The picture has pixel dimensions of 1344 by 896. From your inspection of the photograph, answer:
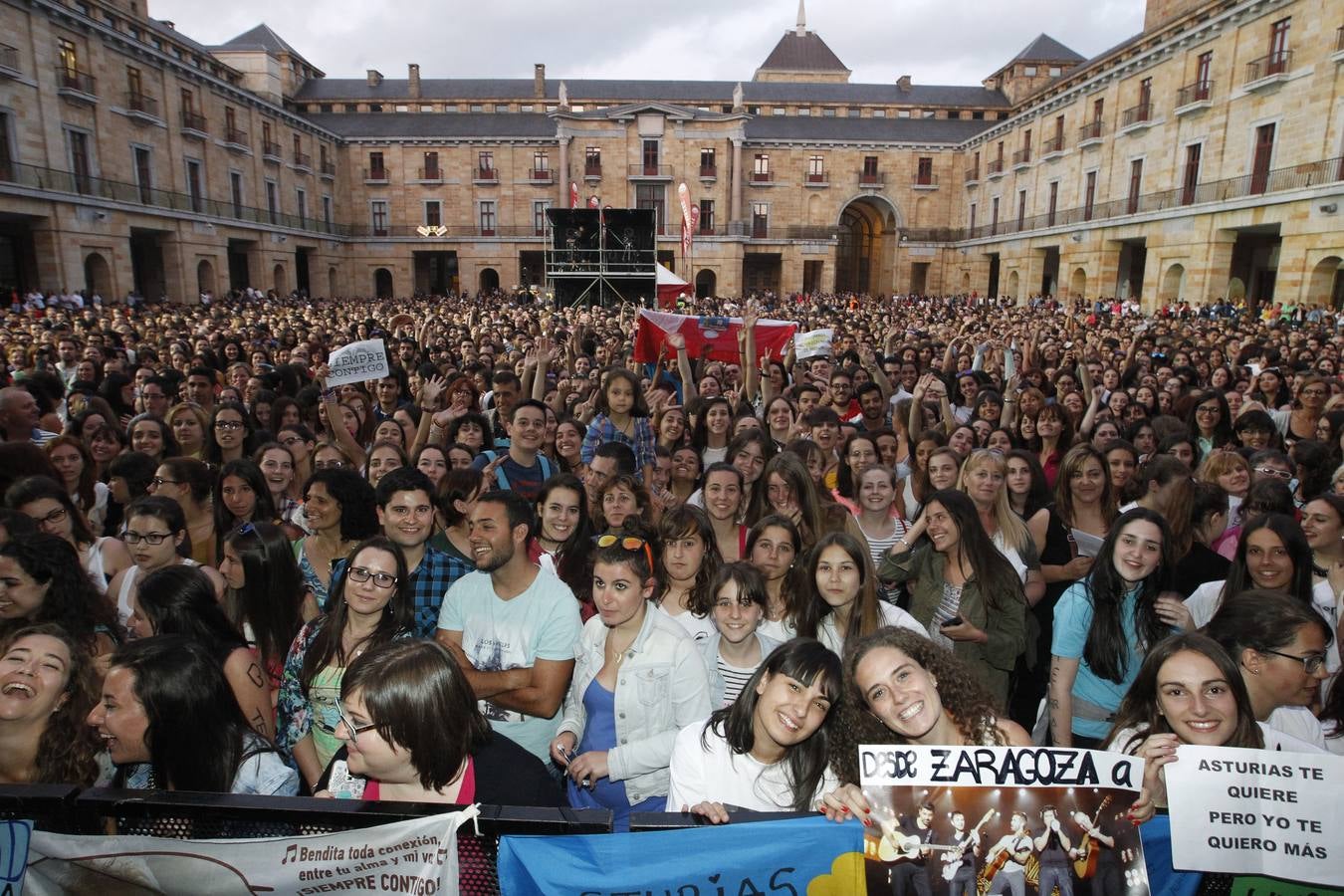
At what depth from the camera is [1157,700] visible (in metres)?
2.48

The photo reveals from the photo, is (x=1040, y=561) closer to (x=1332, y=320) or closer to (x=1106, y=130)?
(x=1332, y=320)

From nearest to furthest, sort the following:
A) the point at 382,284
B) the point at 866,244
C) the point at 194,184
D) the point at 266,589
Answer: the point at 266,589 < the point at 194,184 < the point at 382,284 < the point at 866,244

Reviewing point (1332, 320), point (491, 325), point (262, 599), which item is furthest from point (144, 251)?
point (1332, 320)

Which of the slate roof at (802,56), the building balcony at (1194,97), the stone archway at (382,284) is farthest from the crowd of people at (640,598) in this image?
the slate roof at (802,56)

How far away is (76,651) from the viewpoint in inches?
103

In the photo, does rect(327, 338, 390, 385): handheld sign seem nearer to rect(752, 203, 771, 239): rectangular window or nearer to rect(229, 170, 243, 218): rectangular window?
rect(229, 170, 243, 218): rectangular window

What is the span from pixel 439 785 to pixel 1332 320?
24.2m

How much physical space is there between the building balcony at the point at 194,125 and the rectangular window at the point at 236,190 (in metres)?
2.53

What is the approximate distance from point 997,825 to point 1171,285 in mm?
33586

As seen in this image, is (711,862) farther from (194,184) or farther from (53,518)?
(194,184)

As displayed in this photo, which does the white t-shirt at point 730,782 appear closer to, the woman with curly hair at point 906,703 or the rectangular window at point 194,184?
the woman with curly hair at point 906,703

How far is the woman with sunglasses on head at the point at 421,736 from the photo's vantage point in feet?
7.19

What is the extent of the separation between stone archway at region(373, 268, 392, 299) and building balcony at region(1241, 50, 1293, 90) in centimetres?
4679

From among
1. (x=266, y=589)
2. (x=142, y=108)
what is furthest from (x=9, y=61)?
(x=266, y=589)
